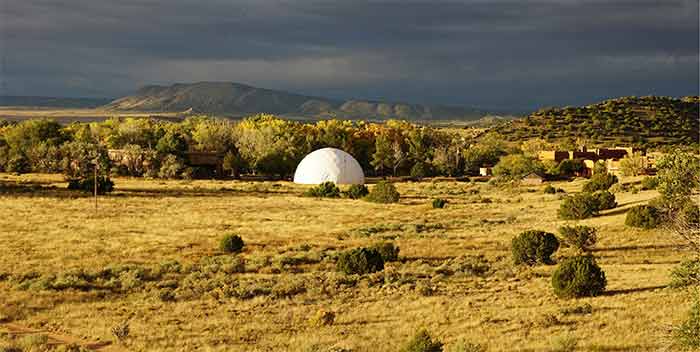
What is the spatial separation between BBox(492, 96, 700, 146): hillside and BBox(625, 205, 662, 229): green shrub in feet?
232

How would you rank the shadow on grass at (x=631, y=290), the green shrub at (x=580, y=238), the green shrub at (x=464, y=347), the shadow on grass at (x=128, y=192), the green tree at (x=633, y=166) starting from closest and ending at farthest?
1. the green shrub at (x=464, y=347)
2. the shadow on grass at (x=631, y=290)
3. the green shrub at (x=580, y=238)
4. the shadow on grass at (x=128, y=192)
5. the green tree at (x=633, y=166)

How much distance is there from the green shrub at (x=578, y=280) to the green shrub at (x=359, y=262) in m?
5.58

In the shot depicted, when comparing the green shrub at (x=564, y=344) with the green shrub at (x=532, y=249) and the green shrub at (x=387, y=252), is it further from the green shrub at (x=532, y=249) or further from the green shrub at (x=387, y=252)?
the green shrub at (x=387, y=252)

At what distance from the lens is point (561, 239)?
2669cm

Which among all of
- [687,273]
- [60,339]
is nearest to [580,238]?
[687,273]

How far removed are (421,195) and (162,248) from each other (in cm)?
2986

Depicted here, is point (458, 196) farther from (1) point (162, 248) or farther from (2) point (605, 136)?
(2) point (605, 136)

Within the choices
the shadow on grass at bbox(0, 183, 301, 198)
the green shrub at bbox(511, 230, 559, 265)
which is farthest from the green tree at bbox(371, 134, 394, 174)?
the green shrub at bbox(511, 230, 559, 265)

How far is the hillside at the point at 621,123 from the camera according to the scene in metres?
99.1

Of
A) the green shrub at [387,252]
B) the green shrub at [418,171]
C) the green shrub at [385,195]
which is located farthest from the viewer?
the green shrub at [418,171]

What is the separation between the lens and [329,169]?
62719 mm

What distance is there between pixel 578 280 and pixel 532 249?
4744 mm

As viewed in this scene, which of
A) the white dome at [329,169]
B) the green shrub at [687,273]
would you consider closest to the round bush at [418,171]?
the white dome at [329,169]

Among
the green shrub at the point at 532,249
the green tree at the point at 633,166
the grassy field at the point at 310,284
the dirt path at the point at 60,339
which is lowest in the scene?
the dirt path at the point at 60,339
